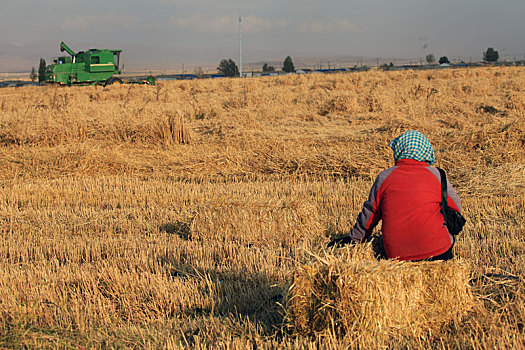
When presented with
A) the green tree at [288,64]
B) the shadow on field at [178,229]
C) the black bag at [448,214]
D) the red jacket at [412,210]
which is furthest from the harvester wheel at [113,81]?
the green tree at [288,64]

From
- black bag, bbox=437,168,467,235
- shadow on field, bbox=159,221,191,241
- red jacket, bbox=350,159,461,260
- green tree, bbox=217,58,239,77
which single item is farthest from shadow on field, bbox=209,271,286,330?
green tree, bbox=217,58,239,77

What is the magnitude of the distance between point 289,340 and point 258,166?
6831mm

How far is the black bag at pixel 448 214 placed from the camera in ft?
13.2

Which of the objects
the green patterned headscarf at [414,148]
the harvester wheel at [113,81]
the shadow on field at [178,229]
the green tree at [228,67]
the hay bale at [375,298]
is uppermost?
the green tree at [228,67]

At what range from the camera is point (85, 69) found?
127 ft

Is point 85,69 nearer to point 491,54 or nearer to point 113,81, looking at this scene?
point 113,81

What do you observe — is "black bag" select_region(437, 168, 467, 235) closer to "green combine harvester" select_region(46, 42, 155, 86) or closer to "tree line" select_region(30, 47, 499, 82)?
"green combine harvester" select_region(46, 42, 155, 86)

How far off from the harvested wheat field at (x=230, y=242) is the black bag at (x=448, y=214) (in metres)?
0.46

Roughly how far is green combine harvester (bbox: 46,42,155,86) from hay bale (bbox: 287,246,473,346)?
120 ft

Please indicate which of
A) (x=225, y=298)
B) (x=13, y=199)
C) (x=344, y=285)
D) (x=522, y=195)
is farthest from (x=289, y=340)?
(x=13, y=199)

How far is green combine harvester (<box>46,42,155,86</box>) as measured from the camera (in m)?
38.1

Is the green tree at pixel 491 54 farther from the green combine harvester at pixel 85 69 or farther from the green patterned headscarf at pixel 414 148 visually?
the green patterned headscarf at pixel 414 148

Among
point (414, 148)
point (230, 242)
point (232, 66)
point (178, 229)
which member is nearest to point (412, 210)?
Answer: point (414, 148)

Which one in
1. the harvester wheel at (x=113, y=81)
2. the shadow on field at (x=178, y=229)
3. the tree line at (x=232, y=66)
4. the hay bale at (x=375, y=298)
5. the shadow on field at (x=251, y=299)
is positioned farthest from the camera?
the tree line at (x=232, y=66)
